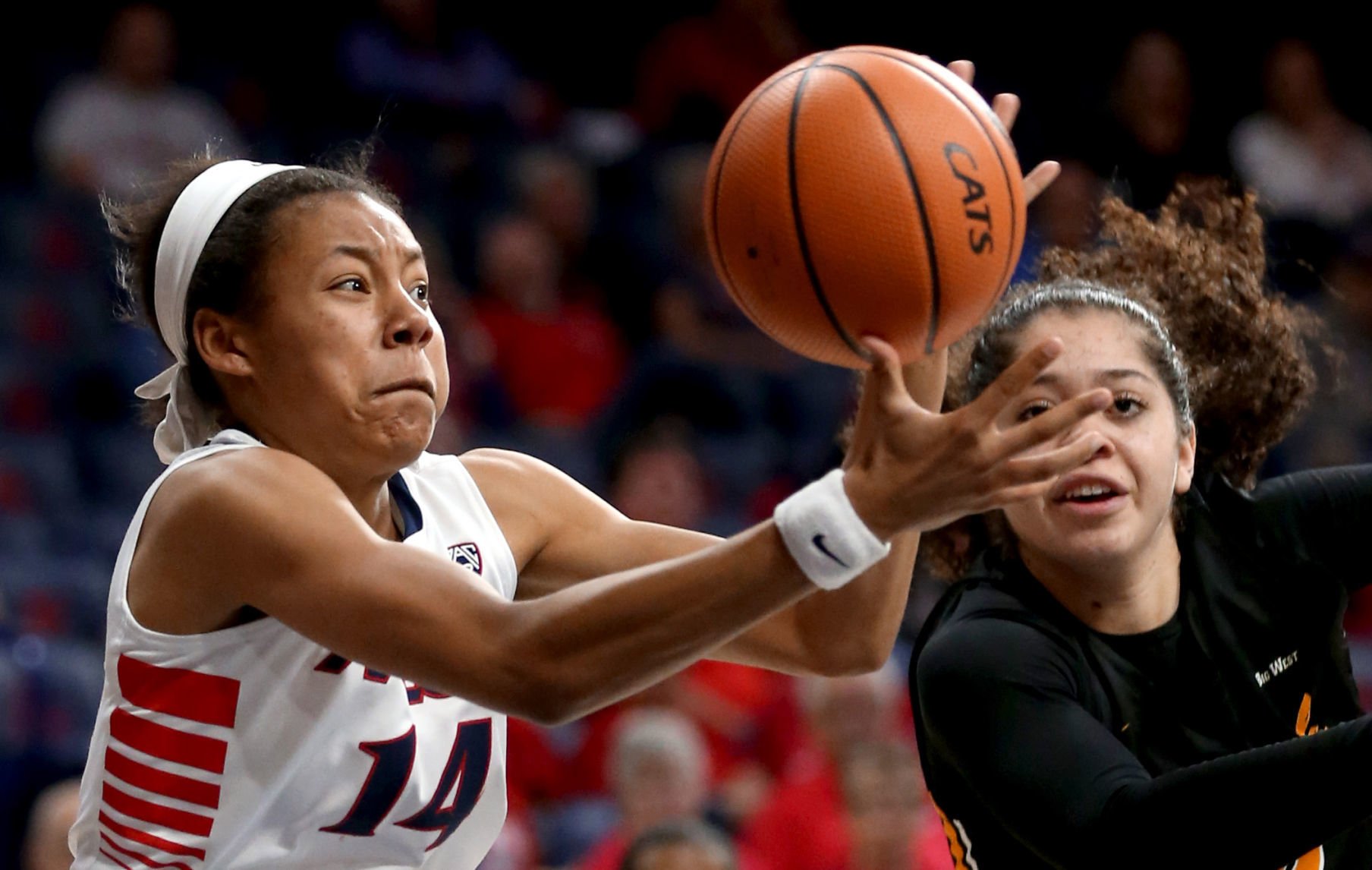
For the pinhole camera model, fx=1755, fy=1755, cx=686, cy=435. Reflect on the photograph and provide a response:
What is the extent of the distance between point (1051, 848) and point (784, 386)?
5.14 m

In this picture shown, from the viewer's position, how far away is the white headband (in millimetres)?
2662

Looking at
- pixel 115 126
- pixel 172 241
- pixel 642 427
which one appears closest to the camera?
pixel 172 241

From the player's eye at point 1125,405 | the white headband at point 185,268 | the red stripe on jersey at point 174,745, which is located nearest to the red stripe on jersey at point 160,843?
the red stripe on jersey at point 174,745

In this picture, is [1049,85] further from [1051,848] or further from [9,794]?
[1051,848]

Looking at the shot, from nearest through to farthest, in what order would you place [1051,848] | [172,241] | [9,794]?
[1051,848], [172,241], [9,794]

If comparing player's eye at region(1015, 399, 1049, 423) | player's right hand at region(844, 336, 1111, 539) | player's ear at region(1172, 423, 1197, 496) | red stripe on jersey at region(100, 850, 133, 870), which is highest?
player's right hand at region(844, 336, 1111, 539)

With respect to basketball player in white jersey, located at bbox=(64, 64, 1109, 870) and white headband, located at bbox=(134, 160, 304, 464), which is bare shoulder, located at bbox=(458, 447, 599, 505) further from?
white headband, located at bbox=(134, 160, 304, 464)

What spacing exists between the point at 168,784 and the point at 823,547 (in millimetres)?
1107

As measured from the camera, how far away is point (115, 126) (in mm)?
7184

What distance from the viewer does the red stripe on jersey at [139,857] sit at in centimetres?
255

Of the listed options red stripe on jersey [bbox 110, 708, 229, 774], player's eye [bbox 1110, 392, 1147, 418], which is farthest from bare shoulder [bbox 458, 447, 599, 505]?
player's eye [bbox 1110, 392, 1147, 418]

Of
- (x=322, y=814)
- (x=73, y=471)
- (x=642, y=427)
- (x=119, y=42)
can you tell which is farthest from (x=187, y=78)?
(x=322, y=814)

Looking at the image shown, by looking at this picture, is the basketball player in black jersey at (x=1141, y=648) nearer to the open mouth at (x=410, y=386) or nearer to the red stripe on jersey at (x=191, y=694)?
the open mouth at (x=410, y=386)

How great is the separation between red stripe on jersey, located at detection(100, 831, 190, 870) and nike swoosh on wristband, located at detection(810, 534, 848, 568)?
3.72ft
